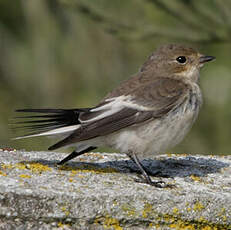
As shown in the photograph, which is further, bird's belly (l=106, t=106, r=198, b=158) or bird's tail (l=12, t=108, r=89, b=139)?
bird's belly (l=106, t=106, r=198, b=158)

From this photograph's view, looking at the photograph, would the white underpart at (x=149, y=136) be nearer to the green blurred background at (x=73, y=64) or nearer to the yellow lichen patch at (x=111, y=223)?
the yellow lichen patch at (x=111, y=223)

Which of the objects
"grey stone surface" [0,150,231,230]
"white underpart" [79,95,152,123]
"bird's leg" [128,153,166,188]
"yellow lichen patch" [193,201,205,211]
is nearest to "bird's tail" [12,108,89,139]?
"white underpart" [79,95,152,123]

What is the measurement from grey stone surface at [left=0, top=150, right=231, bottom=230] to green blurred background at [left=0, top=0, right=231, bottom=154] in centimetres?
299

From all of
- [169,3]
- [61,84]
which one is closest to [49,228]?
[169,3]

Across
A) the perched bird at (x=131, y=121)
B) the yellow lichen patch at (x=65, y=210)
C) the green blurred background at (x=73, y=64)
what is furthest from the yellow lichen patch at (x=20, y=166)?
the green blurred background at (x=73, y=64)

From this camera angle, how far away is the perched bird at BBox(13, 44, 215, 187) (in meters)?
4.52

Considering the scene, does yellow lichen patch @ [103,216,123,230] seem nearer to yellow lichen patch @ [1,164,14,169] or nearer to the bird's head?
yellow lichen patch @ [1,164,14,169]

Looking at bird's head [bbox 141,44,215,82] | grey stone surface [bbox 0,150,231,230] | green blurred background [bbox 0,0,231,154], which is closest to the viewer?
grey stone surface [bbox 0,150,231,230]

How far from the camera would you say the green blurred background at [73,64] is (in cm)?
753

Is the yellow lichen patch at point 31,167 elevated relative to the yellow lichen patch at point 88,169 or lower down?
elevated

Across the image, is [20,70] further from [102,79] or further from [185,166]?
[185,166]

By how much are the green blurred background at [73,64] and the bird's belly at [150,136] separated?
9.40 feet

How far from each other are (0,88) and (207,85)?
2707 millimetres

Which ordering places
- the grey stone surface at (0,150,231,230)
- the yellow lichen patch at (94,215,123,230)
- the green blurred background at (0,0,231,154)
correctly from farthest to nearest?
1. the green blurred background at (0,0,231,154)
2. the yellow lichen patch at (94,215,123,230)
3. the grey stone surface at (0,150,231,230)
